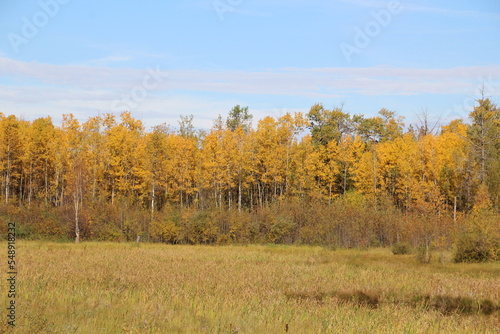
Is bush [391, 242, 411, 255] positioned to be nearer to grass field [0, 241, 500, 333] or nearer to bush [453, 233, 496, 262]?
bush [453, 233, 496, 262]

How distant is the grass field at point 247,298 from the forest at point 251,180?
1655 cm

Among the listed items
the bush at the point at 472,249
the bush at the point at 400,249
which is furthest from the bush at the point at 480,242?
the bush at the point at 400,249

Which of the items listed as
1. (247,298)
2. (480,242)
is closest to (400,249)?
(480,242)

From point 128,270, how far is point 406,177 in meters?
40.7

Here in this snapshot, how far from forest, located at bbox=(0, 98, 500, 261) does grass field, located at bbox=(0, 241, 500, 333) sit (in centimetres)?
1655

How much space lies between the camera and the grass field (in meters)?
9.73

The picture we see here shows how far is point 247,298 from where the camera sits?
13.6m

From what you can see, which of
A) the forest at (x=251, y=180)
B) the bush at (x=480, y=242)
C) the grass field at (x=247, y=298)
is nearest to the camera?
the grass field at (x=247, y=298)

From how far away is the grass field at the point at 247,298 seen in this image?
9.73 m

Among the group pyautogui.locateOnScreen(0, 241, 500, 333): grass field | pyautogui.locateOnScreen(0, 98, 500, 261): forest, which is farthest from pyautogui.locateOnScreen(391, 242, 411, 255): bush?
pyautogui.locateOnScreen(0, 241, 500, 333): grass field

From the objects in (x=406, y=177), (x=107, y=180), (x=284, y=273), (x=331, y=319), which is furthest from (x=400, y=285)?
(x=107, y=180)

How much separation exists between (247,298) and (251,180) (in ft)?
130

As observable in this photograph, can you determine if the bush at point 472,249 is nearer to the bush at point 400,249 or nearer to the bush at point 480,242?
the bush at point 480,242

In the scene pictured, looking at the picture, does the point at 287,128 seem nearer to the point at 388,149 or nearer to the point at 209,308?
the point at 388,149
